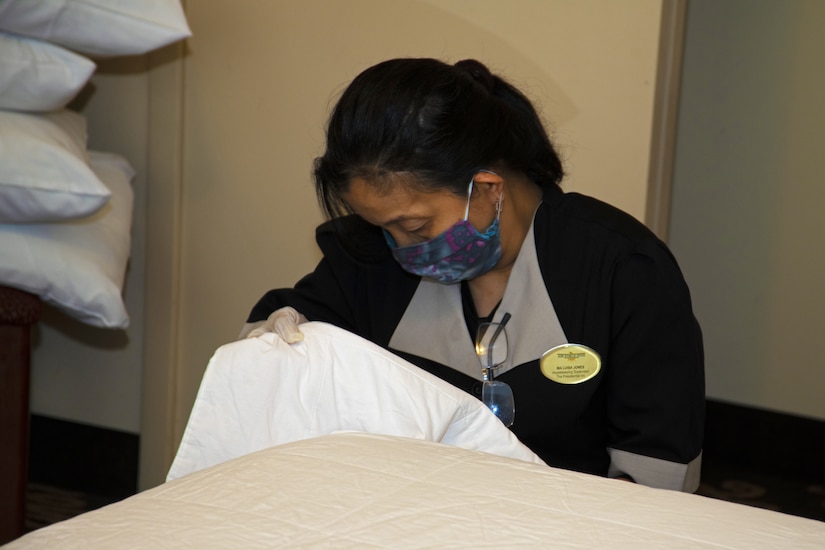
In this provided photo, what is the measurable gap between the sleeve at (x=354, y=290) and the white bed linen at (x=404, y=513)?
0.80 m

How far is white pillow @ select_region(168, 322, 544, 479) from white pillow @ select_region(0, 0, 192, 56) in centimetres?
96

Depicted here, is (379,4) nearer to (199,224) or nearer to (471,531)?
(199,224)

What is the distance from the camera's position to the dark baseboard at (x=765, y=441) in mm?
2451

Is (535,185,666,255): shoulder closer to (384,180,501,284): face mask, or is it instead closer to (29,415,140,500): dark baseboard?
(384,180,501,284): face mask

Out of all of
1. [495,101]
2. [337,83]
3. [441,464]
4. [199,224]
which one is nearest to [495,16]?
[337,83]

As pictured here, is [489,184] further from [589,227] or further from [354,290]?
[354,290]

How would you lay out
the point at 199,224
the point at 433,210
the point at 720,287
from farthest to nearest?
the point at 720,287 < the point at 199,224 < the point at 433,210

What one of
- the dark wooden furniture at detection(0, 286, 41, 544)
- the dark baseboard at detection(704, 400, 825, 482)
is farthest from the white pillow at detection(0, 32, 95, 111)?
the dark baseboard at detection(704, 400, 825, 482)

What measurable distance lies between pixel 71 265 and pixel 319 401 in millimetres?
951

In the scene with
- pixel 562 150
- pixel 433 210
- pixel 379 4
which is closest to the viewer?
pixel 433 210

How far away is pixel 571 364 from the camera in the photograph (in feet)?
4.20

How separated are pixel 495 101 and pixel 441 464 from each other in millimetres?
770

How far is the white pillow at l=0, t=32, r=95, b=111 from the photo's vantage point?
1627 millimetres

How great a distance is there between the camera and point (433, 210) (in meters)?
1.29
